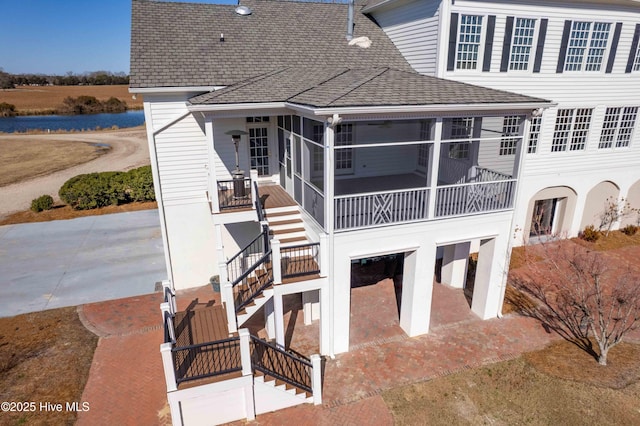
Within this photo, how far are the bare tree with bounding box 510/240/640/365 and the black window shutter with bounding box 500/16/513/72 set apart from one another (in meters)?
7.12

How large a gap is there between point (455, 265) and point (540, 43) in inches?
357

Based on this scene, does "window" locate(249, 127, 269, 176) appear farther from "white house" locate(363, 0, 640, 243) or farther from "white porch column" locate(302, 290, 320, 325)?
"white house" locate(363, 0, 640, 243)

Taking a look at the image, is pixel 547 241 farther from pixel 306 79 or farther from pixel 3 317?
pixel 3 317

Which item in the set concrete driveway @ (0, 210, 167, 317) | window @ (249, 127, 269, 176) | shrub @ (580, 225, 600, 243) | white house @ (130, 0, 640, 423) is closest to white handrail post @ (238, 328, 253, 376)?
white house @ (130, 0, 640, 423)

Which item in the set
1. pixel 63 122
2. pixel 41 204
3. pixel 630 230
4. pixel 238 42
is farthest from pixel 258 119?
pixel 63 122

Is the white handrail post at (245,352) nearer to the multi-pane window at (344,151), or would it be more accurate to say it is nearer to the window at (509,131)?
the multi-pane window at (344,151)

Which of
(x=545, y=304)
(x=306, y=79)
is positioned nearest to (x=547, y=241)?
(x=545, y=304)

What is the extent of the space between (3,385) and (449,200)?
12.4 metres

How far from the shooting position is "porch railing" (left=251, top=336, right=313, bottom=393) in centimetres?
892

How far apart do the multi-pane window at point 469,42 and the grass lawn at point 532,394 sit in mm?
10004

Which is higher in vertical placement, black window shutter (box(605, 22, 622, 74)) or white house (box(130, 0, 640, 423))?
black window shutter (box(605, 22, 622, 74))

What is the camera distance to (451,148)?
15016mm

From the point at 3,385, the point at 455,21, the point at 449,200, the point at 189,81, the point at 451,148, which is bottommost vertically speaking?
the point at 3,385

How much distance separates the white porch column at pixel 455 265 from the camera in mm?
13773
